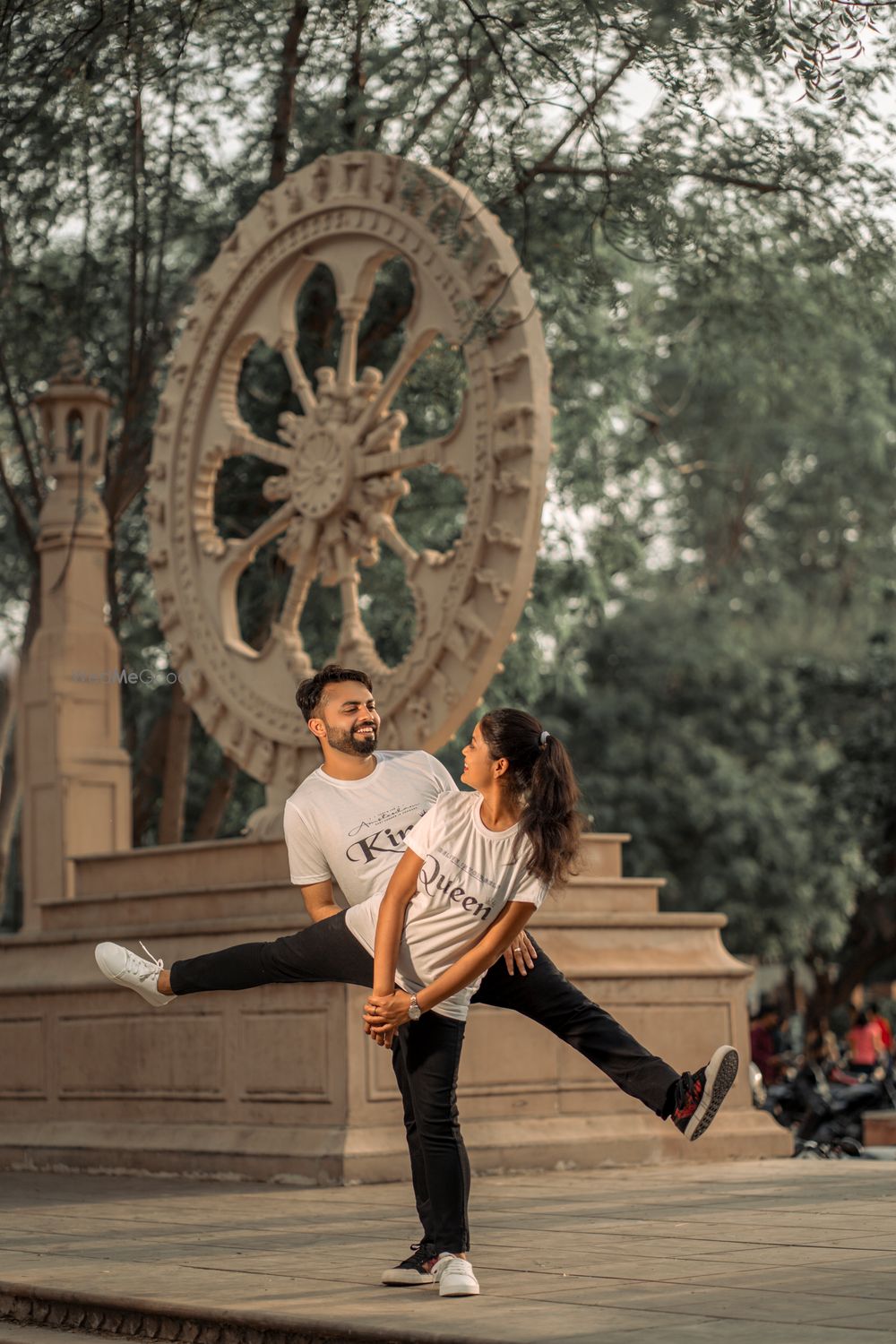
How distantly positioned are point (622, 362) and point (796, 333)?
184 centimetres

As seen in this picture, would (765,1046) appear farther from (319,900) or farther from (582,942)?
(319,900)

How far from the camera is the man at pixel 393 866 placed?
5.87 metres

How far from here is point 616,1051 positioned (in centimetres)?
596

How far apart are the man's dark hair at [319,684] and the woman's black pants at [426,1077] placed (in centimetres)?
69

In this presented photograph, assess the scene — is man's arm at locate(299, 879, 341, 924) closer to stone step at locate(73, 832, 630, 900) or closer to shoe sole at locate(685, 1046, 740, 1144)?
shoe sole at locate(685, 1046, 740, 1144)

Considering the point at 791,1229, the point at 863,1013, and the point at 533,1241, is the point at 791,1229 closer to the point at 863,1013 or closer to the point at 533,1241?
the point at 533,1241

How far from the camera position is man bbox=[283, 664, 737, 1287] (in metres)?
5.87

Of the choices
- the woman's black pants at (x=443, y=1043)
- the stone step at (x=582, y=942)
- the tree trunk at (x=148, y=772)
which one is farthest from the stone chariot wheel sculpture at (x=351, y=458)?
the tree trunk at (x=148, y=772)

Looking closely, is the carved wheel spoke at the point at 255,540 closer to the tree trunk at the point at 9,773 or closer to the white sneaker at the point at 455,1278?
the tree trunk at the point at 9,773

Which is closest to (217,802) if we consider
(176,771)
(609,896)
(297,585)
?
(176,771)

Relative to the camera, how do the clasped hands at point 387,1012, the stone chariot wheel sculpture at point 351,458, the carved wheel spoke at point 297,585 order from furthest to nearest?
the carved wheel spoke at point 297,585 < the stone chariot wheel sculpture at point 351,458 < the clasped hands at point 387,1012

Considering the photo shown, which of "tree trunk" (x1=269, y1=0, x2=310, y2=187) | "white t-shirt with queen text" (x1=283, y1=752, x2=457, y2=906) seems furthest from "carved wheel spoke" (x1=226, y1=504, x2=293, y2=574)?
"white t-shirt with queen text" (x1=283, y1=752, x2=457, y2=906)

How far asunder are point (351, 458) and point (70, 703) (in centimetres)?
261

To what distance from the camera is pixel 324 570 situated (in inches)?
454
